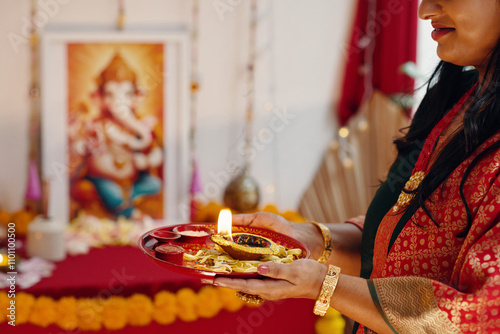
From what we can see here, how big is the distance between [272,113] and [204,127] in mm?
367

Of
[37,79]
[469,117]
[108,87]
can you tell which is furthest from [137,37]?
[469,117]

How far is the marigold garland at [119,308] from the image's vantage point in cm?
147

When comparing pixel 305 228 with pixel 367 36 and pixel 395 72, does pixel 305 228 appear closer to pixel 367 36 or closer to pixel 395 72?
pixel 395 72

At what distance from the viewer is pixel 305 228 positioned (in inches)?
42.5

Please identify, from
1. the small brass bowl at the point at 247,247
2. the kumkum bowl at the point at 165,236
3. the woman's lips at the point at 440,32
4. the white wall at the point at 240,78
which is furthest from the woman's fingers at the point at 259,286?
the white wall at the point at 240,78

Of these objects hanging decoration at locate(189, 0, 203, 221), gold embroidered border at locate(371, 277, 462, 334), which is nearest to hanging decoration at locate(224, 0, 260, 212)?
hanging decoration at locate(189, 0, 203, 221)

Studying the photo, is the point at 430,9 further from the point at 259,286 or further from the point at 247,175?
the point at 247,175

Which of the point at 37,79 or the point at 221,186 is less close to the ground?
the point at 37,79

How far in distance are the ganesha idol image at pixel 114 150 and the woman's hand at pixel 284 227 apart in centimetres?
120

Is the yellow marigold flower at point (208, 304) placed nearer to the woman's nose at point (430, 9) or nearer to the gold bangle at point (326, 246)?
the gold bangle at point (326, 246)

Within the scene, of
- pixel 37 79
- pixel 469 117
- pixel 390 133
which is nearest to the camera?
pixel 469 117

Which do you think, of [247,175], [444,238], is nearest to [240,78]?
[247,175]

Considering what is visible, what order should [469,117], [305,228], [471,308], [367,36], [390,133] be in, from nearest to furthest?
1. [471,308]
2. [469,117]
3. [305,228]
4. [390,133]
5. [367,36]

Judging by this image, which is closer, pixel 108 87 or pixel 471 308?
pixel 471 308
